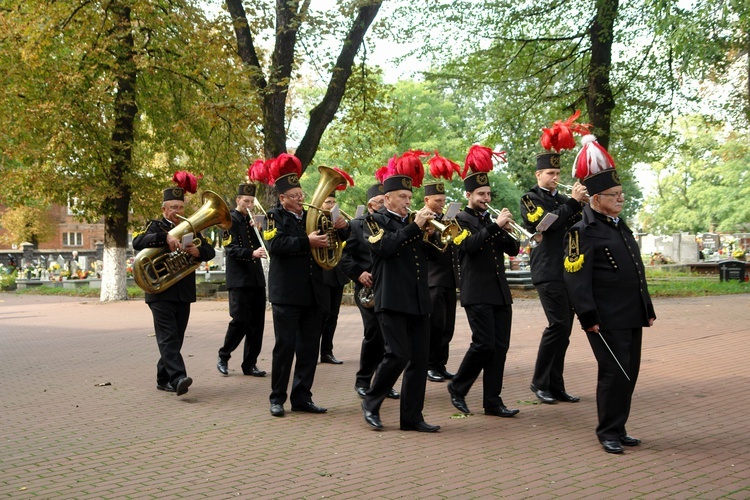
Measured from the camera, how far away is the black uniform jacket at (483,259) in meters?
7.46

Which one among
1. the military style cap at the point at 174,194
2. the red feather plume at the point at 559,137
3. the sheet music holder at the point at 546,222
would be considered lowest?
the sheet music holder at the point at 546,222

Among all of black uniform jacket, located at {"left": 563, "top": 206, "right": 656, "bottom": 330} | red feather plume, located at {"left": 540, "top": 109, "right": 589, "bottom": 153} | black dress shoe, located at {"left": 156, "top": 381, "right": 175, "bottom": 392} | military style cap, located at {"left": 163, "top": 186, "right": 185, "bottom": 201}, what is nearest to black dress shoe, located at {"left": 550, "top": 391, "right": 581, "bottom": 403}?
black uniform jacket, located at {"left": 563, "top": 206, "right": 656, "bottom": 330}

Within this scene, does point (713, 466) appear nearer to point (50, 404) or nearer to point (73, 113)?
point (50, 404)

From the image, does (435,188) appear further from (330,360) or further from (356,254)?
(330,360)

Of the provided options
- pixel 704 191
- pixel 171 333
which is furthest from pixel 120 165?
pixel 704 191

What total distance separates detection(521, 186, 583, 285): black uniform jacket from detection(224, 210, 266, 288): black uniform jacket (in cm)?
328

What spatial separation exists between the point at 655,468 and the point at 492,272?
2.35 metres

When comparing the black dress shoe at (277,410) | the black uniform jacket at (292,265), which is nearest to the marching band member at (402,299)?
the black uniform jacket at (292,265)

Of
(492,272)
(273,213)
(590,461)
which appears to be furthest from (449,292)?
(590,461)

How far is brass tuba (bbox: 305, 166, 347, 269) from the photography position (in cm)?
764

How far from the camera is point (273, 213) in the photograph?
7785mm

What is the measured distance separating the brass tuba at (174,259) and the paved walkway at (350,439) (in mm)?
1176

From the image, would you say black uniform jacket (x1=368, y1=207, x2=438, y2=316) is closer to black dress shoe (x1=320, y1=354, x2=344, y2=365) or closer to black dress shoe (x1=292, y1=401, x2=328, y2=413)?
black dress shoe (x1=292, y1=401, x2=328, y2=413)

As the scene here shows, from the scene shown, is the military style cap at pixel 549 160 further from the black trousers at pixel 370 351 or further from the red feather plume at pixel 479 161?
the black trousers at pixel 370 351
